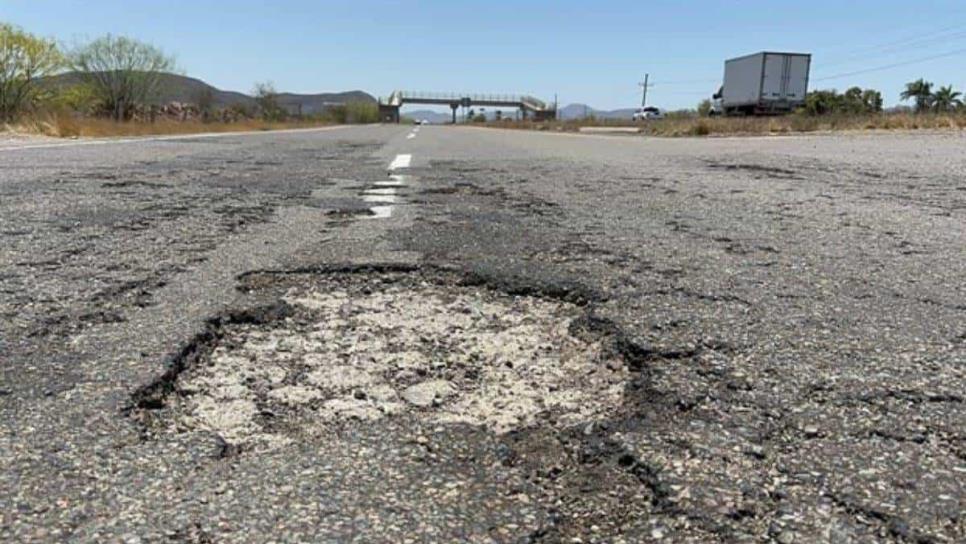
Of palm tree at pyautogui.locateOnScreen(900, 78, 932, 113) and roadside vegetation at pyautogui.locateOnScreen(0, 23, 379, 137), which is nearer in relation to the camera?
roadside vegetation at pyautogui.locateOnScreen(0, 23, 379, 137)

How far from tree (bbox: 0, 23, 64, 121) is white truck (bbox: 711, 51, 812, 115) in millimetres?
36875

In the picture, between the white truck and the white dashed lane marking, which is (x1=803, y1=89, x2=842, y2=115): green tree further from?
the white dashed lane marking

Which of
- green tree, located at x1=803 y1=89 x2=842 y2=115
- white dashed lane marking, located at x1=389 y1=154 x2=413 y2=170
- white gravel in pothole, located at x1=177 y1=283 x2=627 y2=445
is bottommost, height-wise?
white gravel in pothole, located at x1=177 y1=283 x2=627 y2=445

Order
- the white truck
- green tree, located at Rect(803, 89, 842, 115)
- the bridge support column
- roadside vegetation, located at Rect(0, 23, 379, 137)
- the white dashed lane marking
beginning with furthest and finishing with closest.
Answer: the bridge support column, green tree, located at Rect(803, 89, 842, 115), the white truck, roadside vegetation, located at Rect(0, 23, 379, 137), the white dashed lane marking

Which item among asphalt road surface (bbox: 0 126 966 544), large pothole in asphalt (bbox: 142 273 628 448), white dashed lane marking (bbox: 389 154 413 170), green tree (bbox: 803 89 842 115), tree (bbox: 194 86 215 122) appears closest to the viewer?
asphalt road surface (bbox: 0 126 966 544)

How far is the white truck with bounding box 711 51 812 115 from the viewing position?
132 feet

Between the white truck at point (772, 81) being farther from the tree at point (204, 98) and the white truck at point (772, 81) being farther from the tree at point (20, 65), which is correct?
the tree at point (204, 98)

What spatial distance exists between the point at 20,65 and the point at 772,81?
38.4m

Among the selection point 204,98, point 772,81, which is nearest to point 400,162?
point 772,81

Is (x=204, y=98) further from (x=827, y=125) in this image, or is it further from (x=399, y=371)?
(x=399, y=371)

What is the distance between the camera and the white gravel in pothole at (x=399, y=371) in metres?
1.83

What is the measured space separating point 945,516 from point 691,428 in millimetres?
548

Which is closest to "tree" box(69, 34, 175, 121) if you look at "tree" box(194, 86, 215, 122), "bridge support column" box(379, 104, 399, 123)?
"tree" box(194, 86, 215, 122)

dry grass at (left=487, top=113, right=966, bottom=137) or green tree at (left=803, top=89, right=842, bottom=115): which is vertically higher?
green tree at (left=803, top=89, right=842, bottom=115)
